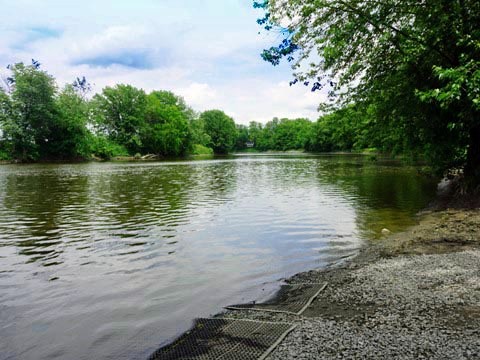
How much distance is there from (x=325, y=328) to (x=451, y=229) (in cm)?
848

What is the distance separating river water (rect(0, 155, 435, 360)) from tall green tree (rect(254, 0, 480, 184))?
4.07m

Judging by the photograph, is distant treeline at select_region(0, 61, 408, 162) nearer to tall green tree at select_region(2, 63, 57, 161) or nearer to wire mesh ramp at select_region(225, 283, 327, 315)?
tall green tree at select_region(2, 63, 57, 161)

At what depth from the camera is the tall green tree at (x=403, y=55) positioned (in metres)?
12.6

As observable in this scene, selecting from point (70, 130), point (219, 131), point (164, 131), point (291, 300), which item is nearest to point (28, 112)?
point (70, 130)

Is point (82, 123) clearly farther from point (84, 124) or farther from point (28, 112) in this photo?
point (28, 112)

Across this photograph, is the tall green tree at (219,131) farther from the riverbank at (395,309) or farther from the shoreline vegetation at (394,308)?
the riverbank at (395,309)

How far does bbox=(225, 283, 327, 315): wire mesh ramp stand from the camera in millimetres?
6176

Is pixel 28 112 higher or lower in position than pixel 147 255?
higher

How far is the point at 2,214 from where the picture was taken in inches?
641

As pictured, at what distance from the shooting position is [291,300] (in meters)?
6.68

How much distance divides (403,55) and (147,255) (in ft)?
41.2

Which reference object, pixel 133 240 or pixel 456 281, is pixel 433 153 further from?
pixel 133 240

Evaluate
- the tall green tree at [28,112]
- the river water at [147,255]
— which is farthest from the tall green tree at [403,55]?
the tall green tree at [28,112]

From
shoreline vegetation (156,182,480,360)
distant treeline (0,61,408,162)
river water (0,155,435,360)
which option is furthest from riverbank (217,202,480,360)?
distant treeline (0,61,408,162)
